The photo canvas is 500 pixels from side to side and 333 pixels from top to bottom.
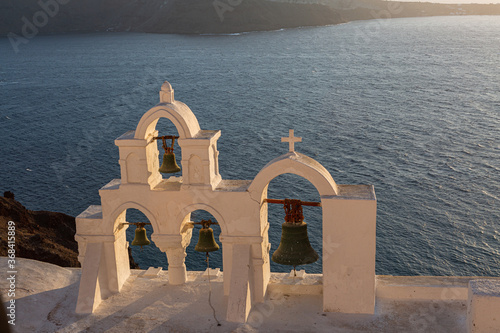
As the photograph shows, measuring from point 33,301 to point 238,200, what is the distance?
7.06 meters

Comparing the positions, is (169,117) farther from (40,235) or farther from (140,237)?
(40,235)

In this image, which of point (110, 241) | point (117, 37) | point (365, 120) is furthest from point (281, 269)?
point (117, 37)

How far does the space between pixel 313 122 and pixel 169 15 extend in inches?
4718

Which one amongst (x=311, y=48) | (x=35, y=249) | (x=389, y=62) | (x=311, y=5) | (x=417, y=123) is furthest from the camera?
(x=311, y=5)

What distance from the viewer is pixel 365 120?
76.8 metres

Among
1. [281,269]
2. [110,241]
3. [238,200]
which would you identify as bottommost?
[281,269]

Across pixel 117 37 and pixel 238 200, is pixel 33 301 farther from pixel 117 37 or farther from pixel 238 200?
pixel 117 37

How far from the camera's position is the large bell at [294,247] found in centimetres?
1551

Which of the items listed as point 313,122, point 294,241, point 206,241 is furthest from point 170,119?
point 313,122

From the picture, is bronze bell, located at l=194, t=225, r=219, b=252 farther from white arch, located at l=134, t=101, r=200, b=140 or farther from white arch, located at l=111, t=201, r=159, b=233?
white arch, located at l=134, t=101, r=200, b=140

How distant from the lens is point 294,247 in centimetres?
1564

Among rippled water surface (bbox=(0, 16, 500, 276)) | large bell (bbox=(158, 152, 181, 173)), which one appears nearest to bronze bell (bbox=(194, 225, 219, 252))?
large bell (bbox=(158, 152, 181, 173))

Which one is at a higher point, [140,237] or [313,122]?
[140,237]

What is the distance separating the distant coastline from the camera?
170000mm
